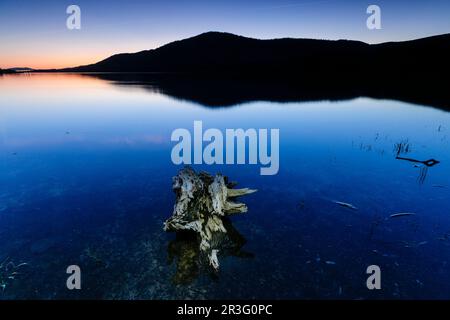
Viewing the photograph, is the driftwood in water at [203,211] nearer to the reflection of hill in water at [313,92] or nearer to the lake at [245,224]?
the lake at [245,224]

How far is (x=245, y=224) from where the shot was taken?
913 centimetres

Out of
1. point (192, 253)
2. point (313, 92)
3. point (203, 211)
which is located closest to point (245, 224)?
point (203, 211)

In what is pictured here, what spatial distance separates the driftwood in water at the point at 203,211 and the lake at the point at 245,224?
1.76ft

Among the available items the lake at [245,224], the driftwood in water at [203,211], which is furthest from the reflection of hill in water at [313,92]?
the driftwood in water at [203,211]

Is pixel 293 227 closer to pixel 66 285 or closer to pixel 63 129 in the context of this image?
pixel 66 285

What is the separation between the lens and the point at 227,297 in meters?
6.18

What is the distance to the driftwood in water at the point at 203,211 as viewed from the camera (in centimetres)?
751

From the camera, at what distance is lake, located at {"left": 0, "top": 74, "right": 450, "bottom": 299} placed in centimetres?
648

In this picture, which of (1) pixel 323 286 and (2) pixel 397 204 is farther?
(2) pixel 397 204

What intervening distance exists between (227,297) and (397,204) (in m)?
8.10

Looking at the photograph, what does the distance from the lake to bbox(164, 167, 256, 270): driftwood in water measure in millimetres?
536

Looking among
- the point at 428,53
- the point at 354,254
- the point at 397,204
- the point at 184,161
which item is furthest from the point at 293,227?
the point at 428,53

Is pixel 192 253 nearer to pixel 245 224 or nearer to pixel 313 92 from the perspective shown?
pixel 245 224

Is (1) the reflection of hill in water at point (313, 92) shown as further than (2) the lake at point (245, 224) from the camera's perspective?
Yes
